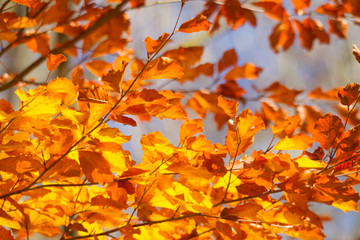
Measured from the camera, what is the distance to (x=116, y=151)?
509 mm

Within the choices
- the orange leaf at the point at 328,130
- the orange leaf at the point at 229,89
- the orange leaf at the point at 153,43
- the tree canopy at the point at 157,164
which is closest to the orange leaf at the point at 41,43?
the tree canopy at the point at 157,164

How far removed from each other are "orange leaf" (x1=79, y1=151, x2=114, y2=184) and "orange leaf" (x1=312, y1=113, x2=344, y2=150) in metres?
0.32

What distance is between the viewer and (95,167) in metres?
0.50

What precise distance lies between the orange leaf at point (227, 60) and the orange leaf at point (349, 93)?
20.3 inches

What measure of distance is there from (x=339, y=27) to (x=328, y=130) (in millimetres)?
812

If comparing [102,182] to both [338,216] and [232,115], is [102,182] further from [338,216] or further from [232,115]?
[338,216]

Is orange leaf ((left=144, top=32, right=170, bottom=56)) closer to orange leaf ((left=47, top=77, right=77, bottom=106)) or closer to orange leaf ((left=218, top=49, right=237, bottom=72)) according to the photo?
orange leaf ((left=47, top=77, right=77, bottom=106))

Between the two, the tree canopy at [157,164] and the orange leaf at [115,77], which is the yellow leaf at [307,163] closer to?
the tree canopy at [157,164]

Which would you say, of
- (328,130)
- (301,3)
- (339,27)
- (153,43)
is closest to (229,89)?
(301,3)

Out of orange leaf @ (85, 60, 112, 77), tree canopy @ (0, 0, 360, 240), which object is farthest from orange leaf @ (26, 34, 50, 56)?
tree canopy @ (0, 0, 360, 240)

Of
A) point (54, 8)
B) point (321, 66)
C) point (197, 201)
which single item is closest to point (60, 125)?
point (197, 201)

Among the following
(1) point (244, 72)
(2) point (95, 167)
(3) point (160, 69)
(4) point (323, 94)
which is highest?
(3) point (160, 69)

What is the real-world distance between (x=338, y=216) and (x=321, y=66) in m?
2.20

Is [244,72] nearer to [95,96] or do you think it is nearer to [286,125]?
[286,125]
